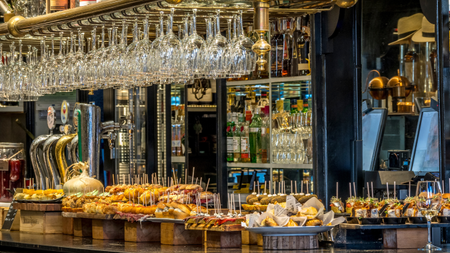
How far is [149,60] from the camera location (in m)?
3.53

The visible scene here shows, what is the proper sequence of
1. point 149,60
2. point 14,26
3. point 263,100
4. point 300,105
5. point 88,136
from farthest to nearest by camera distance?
point 263,100 → point 300,105 → point 88,136 → point 14,26 → point 149,60

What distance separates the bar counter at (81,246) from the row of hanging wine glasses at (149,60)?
0.90 m

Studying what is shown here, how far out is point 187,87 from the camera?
5.27 m

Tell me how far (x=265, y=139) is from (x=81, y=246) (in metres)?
1.97

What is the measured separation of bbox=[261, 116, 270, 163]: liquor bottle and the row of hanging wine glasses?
3.47 feet

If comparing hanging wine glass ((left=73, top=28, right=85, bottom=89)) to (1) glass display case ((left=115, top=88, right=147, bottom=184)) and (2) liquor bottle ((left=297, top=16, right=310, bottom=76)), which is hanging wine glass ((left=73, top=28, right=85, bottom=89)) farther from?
(1) glass display case ((left=115, top=88, right=147, bottom=184))

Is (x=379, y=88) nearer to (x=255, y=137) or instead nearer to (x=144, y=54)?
(x=255, y=137)

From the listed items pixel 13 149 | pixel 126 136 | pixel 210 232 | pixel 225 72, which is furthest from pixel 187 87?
pixel 210 232

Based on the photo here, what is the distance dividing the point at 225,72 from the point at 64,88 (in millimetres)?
1224

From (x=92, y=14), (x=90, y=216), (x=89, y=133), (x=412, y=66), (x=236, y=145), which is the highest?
(x=92, y=14)

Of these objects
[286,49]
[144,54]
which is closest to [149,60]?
[144,54]

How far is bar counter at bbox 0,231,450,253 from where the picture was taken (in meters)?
2.85

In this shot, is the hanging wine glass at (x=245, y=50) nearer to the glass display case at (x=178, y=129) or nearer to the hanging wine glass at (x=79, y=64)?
the hanging wine glass at (x=79, y=64)

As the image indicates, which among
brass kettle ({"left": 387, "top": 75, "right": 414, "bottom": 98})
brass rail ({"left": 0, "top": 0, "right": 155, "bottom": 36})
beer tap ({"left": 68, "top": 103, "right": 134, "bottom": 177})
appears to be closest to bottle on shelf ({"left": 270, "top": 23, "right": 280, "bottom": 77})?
brass kettle ({"left": 387, "top": 75, "right": 414, "bottom": 98})
